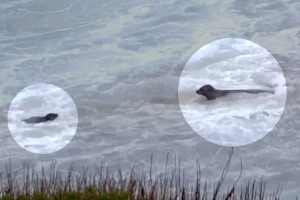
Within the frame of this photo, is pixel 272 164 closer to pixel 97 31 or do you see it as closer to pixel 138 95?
pixel 138 95

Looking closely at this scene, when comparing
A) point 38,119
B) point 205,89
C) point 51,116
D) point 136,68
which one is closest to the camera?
point 38,119

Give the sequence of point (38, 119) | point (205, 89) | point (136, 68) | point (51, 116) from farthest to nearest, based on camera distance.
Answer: point (136, 68), point (205, 89), point (51, 116), point (38, 119)

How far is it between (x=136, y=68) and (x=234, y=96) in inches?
70.0

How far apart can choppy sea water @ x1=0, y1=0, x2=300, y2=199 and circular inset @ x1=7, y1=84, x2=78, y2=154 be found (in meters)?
0.09

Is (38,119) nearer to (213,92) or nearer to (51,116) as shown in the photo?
(51,116)

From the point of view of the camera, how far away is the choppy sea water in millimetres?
5363

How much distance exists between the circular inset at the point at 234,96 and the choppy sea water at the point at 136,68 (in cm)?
11

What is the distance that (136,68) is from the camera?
764cm

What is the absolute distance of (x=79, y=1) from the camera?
9961 mm

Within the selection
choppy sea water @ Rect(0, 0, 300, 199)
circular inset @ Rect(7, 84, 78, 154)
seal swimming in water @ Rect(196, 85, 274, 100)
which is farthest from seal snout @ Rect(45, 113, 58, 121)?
seal swimming in water @ Rect(196, 85, 274, 100)

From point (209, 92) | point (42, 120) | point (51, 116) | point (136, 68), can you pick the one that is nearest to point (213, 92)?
point (209, 92)

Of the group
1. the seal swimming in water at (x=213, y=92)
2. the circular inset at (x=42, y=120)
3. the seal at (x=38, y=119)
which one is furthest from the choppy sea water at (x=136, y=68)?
the seal swimming in water at (x=213, y=92)

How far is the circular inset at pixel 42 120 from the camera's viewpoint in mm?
5426

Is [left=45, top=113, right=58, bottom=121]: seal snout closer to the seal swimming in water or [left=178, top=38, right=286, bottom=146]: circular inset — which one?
[left=178, top=38, right=286, bottom=146]: circular inset
